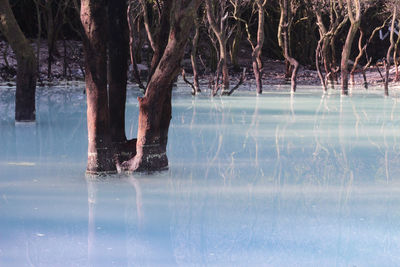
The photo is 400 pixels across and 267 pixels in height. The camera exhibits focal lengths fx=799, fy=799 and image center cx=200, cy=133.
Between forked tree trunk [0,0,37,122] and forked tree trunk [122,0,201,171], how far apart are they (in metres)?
7.12

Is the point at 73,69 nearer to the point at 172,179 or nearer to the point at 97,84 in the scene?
the point at 97,84

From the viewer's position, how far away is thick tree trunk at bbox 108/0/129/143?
10547 mm

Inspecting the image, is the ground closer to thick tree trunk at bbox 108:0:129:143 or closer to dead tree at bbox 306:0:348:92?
dead tree at bbox 306:0:348:92

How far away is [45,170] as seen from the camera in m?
10.8

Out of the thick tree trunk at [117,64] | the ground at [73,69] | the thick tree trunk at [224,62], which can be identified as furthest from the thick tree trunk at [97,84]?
the ground at [73,69]

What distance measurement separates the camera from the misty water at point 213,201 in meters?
6.36

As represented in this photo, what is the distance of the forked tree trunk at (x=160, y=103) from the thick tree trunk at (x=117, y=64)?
0.58m

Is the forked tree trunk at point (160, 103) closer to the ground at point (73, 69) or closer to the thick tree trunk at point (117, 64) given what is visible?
the thick tree trunk at point (117, 64)

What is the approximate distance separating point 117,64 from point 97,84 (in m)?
0.88

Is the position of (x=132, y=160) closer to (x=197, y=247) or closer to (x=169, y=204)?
(x=169, y=204)

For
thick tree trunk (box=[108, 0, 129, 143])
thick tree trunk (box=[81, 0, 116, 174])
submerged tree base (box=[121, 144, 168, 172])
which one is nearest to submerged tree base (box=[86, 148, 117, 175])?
thick tree trunk (box=[81, 0, 116, 174])

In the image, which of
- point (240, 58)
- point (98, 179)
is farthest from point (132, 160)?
point (240, 58)

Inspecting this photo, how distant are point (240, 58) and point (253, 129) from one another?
3684 cm

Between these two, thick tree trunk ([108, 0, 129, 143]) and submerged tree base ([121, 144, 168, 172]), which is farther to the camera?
thick tree trunk ([108, 0, 129, 143])
